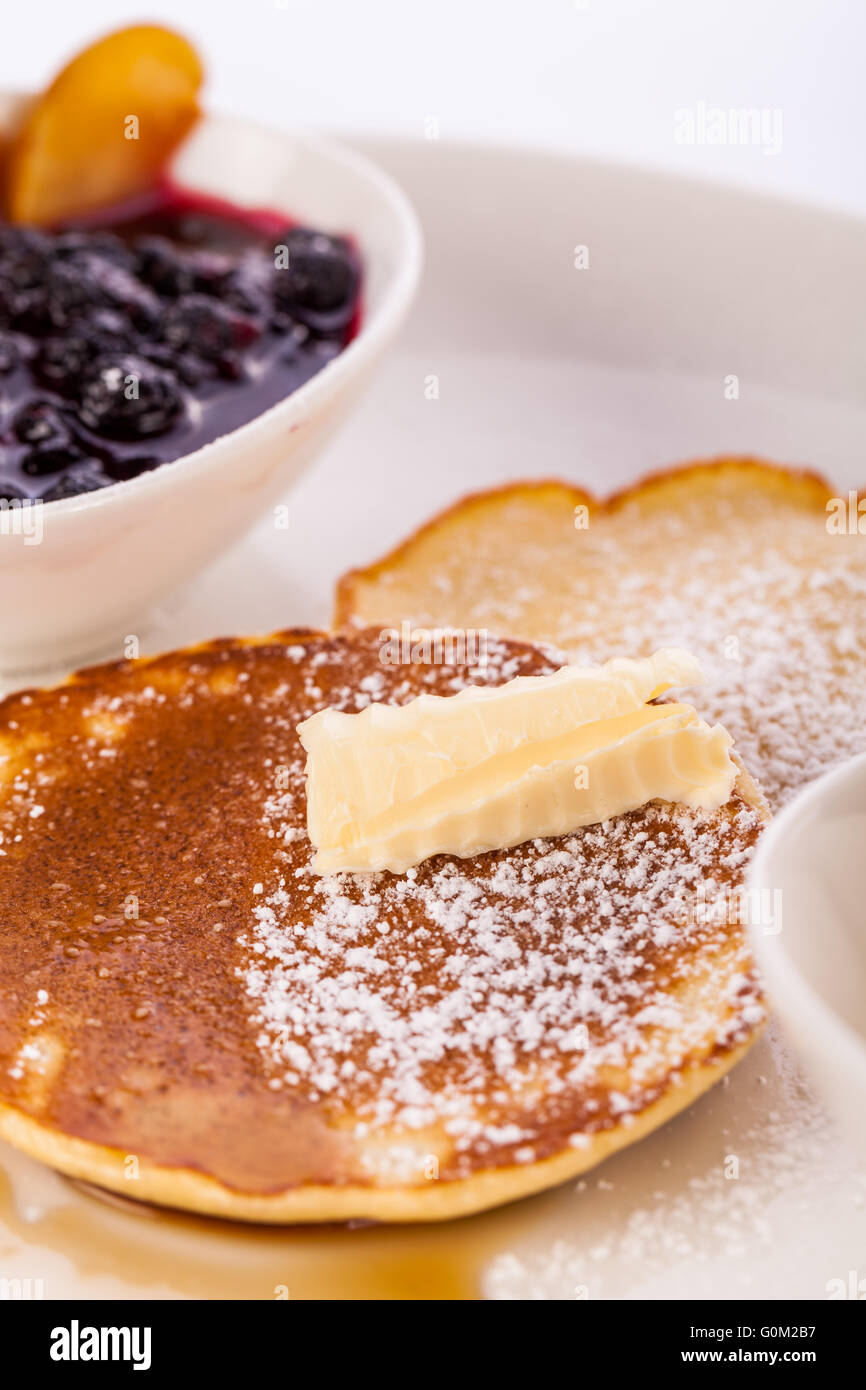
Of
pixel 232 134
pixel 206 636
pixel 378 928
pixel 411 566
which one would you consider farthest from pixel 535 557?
pixel 232 134

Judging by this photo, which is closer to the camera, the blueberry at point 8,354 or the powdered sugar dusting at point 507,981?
the powdered sugar dusting at point 507,981

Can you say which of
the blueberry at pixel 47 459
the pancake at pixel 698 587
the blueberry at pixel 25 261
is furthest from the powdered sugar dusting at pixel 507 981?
the blueberry at pixel 25 261

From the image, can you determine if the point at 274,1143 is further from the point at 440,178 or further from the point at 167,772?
the point at 440,178

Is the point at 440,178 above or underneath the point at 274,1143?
above

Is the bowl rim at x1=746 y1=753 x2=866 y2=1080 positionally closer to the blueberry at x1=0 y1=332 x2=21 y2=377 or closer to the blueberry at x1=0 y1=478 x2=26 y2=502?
the blueberry at x1=0 y1=478 x2=26 y2=502

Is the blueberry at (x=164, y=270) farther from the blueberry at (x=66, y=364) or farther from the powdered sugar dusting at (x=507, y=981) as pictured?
the powdered sugar dusting at (x=507, y=981)

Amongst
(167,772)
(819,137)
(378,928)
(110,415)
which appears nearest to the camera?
(378,928)

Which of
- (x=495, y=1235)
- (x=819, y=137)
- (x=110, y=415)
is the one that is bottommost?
(x=495, y=1235)

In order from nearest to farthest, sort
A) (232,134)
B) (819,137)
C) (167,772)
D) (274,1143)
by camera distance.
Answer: (274,1143) → (167,772) → (232,134) → (819,137)
